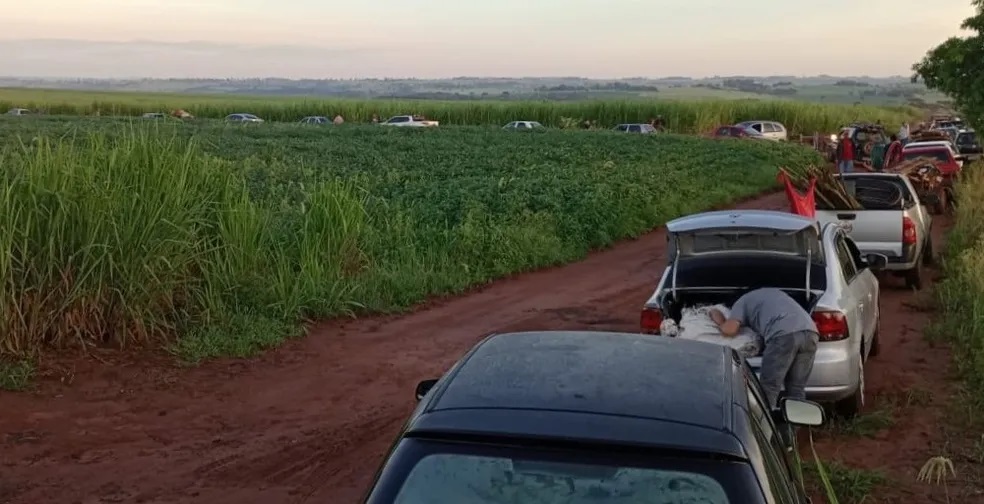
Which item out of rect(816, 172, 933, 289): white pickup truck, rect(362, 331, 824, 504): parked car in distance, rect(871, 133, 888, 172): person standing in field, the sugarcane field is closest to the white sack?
the sugarcane field

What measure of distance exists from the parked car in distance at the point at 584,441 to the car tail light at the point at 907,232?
1119cm

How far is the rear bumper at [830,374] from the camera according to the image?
7473 millimetres

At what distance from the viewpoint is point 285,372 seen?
9477mm

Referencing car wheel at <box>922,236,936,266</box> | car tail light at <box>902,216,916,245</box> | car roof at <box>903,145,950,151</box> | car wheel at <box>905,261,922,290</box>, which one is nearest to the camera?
car tail light at <box>902,216,916,245</box>

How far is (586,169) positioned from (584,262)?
9.21m

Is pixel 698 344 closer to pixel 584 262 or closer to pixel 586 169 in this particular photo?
pixel 584 262

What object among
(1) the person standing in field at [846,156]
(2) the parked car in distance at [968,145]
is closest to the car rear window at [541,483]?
(1) the person standing in field at [846,156]

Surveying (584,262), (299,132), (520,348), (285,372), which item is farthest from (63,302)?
(299,132)

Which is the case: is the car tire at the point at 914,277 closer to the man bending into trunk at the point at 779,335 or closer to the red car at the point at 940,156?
the man bending into trunk at the point at 779,335

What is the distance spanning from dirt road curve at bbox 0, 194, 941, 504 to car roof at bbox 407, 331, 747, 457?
3.17 metres

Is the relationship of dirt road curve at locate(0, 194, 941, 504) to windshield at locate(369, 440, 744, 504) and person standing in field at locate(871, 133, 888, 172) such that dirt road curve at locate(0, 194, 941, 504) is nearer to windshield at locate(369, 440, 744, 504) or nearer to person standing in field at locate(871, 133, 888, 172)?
windshield at locate(369, 440, 744, 504)

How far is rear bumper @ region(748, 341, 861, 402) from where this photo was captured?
7.47m

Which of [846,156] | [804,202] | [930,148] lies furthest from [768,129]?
[804,202]

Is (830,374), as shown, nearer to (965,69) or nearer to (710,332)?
(710,332)
